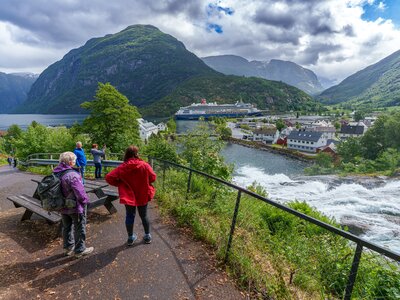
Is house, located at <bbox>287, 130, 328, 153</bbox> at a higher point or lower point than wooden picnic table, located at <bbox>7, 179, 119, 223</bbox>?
lower

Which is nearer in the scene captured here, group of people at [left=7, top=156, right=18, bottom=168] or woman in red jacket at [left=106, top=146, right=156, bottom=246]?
woman in red jacket at [left=106, top=146, right=156, bottom=246]

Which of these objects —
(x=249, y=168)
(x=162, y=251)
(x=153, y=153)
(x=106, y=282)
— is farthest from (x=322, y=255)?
(x=249, y=168)

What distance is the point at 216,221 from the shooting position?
5.37 m

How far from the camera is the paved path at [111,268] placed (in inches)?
136

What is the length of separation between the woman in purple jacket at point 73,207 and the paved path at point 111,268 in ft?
0.65

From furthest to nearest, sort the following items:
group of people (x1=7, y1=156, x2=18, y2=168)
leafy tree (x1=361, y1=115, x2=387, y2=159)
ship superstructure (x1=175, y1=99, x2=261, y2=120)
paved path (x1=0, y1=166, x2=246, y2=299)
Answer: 1. ship superstructure (x1=175, y1=99, x2=261, y2=120)
2. leafy tree (x1=361, y1=115, x2=387, y2=159)
3. group of people (x1=7, y1=156, x2=18, y2=168)
4. paved path (x1=0, y1=166, x2=246, y2=299)

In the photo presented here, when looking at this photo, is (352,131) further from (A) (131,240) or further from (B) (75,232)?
(B) (75,232)

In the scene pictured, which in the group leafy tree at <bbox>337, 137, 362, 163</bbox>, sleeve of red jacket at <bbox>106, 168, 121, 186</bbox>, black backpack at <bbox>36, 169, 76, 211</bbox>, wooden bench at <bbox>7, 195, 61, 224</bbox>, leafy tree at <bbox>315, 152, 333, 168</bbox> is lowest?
leafy tree at <bbox>315, 152, 333, 168</bbox>

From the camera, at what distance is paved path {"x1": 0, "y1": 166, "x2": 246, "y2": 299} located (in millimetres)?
3447

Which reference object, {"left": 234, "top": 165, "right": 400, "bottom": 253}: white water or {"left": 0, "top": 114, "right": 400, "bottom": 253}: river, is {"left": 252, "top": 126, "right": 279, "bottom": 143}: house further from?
{"left": 234, "top": 165, "right": 400, "bottom": 253}: white water

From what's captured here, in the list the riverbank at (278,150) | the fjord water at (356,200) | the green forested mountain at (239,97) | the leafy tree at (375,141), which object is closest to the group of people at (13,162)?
the fjord water at (356,200)

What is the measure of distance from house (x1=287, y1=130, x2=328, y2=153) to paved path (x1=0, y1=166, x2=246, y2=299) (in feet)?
202

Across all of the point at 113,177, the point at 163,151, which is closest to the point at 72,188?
the point at 113,177

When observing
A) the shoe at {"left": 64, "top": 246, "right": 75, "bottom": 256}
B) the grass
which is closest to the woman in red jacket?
the shoe at {"left": 64, "top": 246, "right": 75, "bottom": 256}
